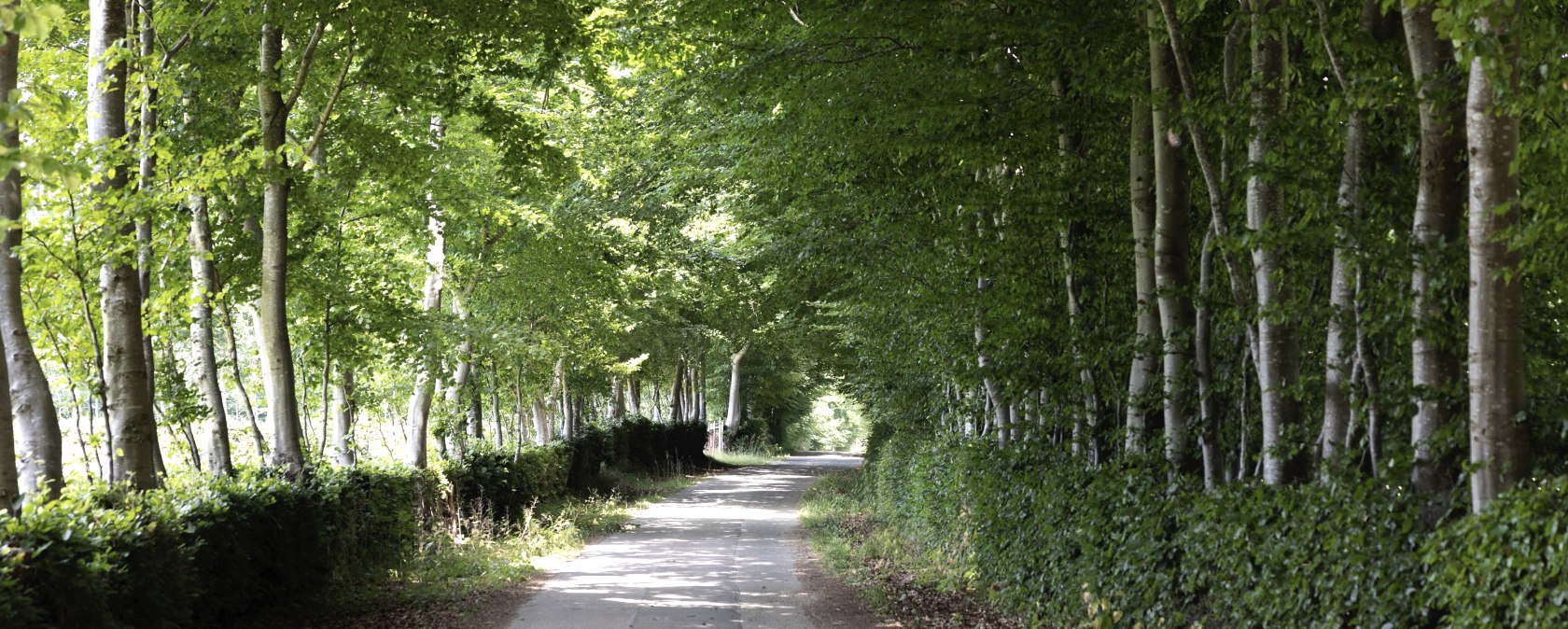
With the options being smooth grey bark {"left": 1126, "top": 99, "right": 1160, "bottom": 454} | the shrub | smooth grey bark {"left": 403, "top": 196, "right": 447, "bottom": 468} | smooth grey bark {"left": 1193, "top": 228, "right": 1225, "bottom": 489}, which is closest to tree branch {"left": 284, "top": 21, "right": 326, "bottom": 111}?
smooth grey bark {"left": 403, "top": 196, "right": 447, "bottom": 468}

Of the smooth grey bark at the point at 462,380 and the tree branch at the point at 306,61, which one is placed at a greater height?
the tree branch at the point at 306,61

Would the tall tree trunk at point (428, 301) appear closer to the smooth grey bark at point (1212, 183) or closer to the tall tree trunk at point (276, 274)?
the tall tree trunk at point (276, 274)

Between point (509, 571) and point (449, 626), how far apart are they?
326 centimetres

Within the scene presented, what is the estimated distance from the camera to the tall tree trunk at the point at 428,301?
16.8 metres

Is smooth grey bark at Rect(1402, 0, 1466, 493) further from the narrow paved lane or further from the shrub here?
the narrow paved lane

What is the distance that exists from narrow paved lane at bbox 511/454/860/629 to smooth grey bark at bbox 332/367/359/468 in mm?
3873

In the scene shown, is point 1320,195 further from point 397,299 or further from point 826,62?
point 397,299

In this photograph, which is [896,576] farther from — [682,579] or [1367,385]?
[1367,385]

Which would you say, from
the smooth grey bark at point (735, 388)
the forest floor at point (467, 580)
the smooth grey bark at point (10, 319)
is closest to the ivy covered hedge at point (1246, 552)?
the forest floor at point (467, 580)

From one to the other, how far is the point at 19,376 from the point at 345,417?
424 inches

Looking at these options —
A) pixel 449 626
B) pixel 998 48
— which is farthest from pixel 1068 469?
pixel 449 626

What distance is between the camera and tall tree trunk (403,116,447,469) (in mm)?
16844

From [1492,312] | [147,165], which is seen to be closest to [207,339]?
[147,165]

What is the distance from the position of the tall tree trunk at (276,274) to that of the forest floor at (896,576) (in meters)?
6.13
